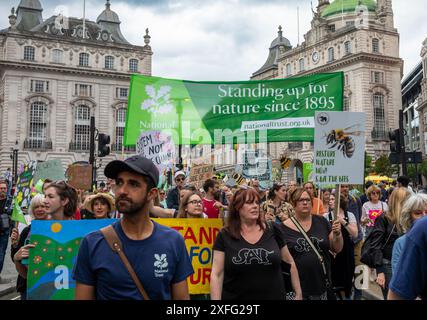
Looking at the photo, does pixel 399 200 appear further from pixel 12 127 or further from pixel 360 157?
pixel 12 127

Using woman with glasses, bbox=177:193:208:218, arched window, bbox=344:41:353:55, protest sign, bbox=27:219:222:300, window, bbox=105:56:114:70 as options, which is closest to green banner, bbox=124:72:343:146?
woman with glasses, bbox=177:193:208:218

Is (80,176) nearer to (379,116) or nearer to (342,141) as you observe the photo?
(342,141)

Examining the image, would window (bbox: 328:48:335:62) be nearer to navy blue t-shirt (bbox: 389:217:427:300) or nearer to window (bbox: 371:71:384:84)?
window (bbox: 371:71:384:84)

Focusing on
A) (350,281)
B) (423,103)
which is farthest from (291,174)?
(350,281)

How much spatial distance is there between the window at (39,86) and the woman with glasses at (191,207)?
182 feet

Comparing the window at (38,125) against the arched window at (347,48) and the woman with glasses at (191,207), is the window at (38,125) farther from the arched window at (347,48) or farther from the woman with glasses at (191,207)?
the woman with glasses at (191,207)

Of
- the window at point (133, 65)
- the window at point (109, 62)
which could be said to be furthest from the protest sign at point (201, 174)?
the window at point (133, 65)

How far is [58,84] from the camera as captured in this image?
5791 cm

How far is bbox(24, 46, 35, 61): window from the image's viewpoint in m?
56.3

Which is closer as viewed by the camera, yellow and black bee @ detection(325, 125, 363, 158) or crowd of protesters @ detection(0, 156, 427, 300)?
crowd of protesters @ detection(0, 156, 427, 300)

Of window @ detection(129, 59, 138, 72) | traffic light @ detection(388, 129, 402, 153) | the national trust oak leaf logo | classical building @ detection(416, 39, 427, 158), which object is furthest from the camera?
classical building @ detection(416, 39, 427, 158)

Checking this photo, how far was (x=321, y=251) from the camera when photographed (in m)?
4.87

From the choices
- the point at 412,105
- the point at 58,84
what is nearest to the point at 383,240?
the point at 58,84
